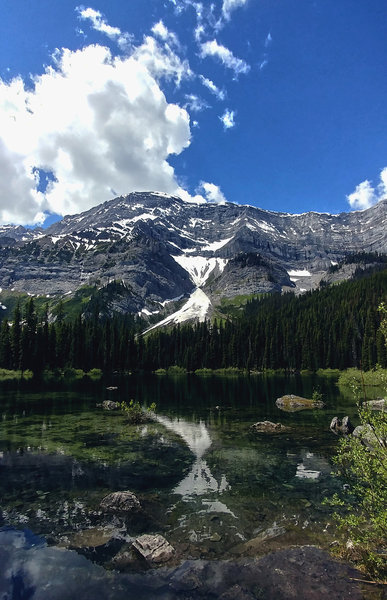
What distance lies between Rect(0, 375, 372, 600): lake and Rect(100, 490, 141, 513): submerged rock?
0.56 m

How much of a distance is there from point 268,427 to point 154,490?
22.1m

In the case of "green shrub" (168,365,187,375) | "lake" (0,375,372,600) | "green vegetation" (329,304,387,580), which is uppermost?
"green vegetation" (329,304,387,580)

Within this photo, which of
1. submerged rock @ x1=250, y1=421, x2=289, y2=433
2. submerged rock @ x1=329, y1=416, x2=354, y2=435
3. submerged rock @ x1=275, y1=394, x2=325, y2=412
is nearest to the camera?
submerged rock @ x1=329, y1=416, x2=354, y2=435

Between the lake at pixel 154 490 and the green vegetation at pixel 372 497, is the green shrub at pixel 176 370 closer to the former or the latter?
the lake at pixel 154 490

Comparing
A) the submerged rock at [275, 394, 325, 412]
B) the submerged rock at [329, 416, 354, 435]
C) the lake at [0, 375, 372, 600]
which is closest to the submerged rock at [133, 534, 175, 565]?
the lake at [0, 375, 372, 600]

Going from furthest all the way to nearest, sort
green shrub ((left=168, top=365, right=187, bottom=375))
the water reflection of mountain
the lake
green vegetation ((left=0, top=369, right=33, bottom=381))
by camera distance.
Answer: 1. green shrub ((left=168, top=365, right=187, bottom=375))
2. green vegetation ((left=0, top=369, right=33, bottom=381))
3. the water reflection of mountain
4. the lake

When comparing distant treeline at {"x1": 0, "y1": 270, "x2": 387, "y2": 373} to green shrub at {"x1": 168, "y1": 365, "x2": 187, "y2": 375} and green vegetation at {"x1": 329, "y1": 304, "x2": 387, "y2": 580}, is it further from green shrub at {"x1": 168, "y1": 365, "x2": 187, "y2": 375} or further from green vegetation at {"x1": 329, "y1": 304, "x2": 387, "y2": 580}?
green vegetation at {"x1": 329, "y1": 304, "x2": 387, "y2": 580}

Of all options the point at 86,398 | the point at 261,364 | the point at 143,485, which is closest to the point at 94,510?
the point at 143,485

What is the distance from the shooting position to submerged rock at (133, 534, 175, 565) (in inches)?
574

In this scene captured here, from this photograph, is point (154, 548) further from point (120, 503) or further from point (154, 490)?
point (154, 490)

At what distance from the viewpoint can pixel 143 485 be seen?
76.7 feet

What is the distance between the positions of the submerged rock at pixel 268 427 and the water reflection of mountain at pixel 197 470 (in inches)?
232

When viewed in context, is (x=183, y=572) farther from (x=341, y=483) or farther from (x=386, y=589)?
(x=341, y=483)

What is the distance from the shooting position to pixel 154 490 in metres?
22.6
